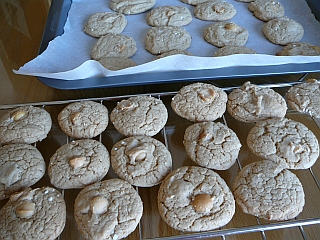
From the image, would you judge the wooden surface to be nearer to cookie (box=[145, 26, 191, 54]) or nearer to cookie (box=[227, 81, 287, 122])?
cookie (box=[227, 81, 287, 122])

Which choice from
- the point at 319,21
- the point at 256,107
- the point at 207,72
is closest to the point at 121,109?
the point at 207,72

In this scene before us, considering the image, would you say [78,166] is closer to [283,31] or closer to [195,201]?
[195,201]

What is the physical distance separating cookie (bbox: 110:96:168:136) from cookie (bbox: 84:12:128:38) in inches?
22.0

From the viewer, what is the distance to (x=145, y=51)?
4.65 ft

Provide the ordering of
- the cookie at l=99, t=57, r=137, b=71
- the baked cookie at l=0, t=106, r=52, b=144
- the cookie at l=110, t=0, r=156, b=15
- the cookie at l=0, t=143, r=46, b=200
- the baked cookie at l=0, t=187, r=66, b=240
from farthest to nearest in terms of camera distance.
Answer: the cookie at l=110, t=0, r=156, b=15, the cookie at l=99, t=57, r=137, b=71, the baked cookie at l=0, t=106, r=52, b=144, the cookie at l=0, t=143, r=46, b=200, the baked cookie at l=0, t=187, r=66, b=240

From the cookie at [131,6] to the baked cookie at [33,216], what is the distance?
110 centimetres

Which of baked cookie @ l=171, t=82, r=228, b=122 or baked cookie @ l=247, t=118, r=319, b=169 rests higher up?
baked cookie @ l=171, t=82, r=228, b=122

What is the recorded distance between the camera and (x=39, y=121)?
102 centimetres

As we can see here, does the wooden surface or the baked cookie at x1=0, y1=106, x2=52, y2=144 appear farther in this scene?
the baked cookie at x1=0, y1=106, x2=52, y2=144

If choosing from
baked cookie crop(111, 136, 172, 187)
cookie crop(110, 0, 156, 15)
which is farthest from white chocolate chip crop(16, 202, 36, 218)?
cookie crop(110, 0, 156, 15)

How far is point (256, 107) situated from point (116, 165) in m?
0.51

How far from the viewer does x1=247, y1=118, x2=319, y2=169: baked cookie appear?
3.03 feet

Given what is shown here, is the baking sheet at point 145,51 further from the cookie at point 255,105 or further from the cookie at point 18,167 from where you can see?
the cookie at point 18,167

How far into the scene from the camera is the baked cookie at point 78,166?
0.88m
